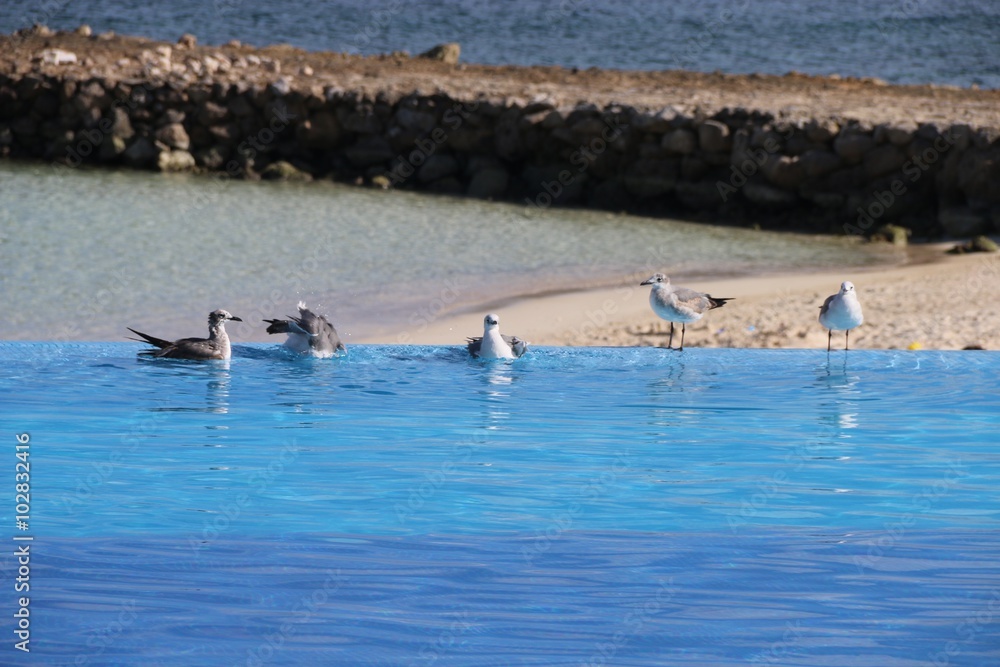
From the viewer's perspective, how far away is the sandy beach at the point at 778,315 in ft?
43.4

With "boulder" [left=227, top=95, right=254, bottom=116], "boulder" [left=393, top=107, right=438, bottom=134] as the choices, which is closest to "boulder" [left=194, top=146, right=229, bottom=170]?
"boulder" [left=227, top=95, right=254, bottom=116]

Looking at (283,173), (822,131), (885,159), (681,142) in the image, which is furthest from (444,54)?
(885,159)

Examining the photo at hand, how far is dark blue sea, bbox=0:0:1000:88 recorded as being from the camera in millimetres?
40531

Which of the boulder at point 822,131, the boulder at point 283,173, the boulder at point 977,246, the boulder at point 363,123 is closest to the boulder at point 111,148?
the boulder at point 283,173

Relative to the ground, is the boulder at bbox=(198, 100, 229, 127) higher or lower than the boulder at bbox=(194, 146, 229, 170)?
higher

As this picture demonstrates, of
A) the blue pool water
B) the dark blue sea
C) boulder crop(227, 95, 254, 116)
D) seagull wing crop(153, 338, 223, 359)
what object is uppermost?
the dark blue sea

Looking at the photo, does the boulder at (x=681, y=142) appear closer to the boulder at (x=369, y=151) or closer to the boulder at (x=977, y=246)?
the boulder at (x=977, y=246)

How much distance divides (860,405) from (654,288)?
2.34m

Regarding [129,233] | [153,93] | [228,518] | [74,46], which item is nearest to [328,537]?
[228,518]

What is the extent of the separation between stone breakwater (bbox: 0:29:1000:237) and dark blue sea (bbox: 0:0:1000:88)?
10397 millimetres

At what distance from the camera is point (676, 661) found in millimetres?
5070

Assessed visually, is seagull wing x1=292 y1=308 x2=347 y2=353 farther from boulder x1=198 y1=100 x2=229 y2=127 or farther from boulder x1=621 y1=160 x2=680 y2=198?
boulder x1=198 y1=100 x2=229 y2=127

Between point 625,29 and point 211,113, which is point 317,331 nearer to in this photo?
point 211,113

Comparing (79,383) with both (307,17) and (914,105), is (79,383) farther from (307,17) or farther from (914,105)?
(307,17)
